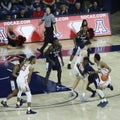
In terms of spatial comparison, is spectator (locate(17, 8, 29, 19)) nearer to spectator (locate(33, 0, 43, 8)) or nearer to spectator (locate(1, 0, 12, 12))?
spectator (locate(1, 0, 12, 12))

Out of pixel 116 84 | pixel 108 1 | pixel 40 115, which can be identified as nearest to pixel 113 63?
pixel 116 84

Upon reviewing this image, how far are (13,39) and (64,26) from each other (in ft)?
9.96

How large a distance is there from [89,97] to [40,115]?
2110 mm

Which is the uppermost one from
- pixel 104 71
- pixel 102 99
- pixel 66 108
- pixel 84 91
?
pixel 104 71

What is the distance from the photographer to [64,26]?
23359mm

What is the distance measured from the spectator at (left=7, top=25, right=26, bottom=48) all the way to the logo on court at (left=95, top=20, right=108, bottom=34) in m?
4.13

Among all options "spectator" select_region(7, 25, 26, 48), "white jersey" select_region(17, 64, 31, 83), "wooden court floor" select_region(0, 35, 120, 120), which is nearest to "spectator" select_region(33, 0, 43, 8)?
"spectator" select_region(7, 25, 26, 48)

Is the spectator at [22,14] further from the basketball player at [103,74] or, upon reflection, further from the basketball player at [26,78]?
the basketball player at [26,78]

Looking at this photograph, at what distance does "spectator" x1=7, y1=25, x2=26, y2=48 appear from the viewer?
21453 millimetres

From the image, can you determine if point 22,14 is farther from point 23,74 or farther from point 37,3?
point 23,74

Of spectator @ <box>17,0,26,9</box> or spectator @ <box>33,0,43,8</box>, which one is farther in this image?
spectator @ <box>33,0,43,8</box>

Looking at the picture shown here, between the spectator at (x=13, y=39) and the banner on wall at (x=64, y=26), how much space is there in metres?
0.71

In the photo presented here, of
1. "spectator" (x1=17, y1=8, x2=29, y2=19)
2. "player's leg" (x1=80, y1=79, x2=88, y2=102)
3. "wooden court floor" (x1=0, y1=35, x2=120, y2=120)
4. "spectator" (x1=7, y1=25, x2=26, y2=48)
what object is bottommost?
"wooden court floor" (x1=0, y1=35, x2=120, y2=120)

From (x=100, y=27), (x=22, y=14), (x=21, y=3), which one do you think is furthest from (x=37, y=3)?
(x=100, y=27)
